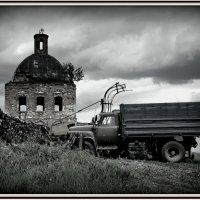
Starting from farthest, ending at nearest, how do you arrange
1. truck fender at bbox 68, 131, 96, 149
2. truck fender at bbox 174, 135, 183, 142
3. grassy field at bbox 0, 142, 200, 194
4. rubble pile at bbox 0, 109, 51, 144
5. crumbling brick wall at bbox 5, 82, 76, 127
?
1. crumbling brick wall at bbox 5, 82, 76, 127
2. rubble pile at bbox 0, 109, 51, 144
3. truck fender at bbox 68, 131, 96, 149
4. truck fender at bbox 174, 135, 183, 142
5. grassy field at bbox 0, 142, 200, 194

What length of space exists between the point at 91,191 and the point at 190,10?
14.4 ft

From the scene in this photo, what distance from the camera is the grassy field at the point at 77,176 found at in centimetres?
653

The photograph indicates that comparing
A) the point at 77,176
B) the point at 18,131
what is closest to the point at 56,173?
the point at 77,176

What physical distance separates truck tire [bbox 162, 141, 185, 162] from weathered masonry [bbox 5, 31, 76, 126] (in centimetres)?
1179

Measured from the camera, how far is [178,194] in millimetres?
6305

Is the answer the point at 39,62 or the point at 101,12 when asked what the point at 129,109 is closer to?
the point at 101,12

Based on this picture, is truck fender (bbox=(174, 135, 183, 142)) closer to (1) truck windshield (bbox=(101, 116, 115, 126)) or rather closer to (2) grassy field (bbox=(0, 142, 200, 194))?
(2) grassy field (bbox=(0, 142, 200, 194))

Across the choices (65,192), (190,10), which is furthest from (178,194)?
(190,10)

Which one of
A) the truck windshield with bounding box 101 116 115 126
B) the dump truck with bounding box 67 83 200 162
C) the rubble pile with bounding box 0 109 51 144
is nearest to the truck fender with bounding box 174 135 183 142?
the dump truck with bounding box 67 83 200 162

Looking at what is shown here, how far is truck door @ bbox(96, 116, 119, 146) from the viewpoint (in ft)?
36.4

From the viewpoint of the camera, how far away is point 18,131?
1253cm

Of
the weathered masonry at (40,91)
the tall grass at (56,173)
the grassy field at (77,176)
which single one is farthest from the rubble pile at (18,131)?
the weathered masonry at (40,91)

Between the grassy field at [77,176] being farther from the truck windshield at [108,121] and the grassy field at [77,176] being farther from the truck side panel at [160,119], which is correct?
the truck windshield at [108,121]

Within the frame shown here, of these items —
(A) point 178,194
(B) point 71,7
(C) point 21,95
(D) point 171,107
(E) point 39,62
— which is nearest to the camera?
(A) point 178,194
